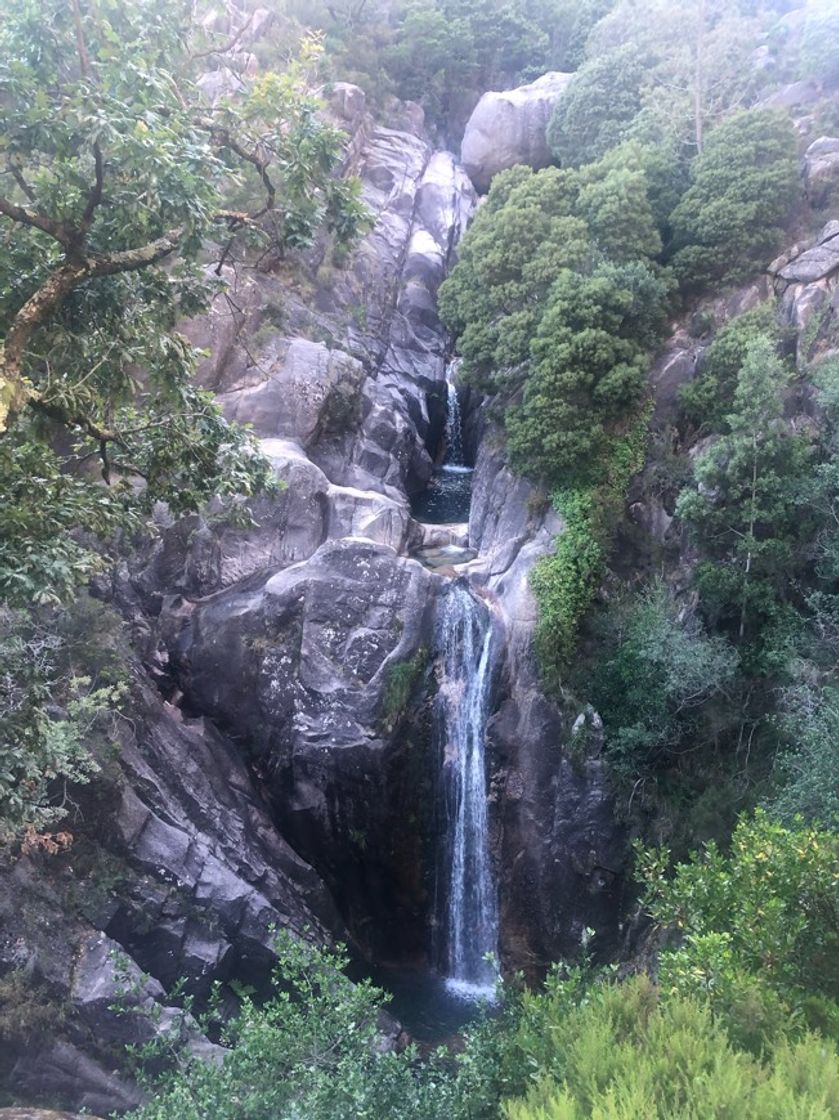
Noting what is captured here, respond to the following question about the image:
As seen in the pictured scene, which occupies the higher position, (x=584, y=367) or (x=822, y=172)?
(x=822, y=172)

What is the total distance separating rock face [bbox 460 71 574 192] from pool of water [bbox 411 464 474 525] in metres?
11.5

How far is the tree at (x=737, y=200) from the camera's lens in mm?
17812

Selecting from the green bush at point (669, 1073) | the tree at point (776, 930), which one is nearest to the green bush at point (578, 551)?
the tree at point (776, 930)

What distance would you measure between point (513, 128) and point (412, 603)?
20933 millimetres

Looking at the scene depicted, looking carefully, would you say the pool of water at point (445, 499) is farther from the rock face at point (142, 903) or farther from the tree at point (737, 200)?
the rock face at point (142, 903)

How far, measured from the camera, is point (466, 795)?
1672 cm

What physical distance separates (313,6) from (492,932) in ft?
114

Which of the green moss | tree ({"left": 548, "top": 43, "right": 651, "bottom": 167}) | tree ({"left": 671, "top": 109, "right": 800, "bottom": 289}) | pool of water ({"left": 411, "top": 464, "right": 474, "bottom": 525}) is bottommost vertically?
→ the green moss

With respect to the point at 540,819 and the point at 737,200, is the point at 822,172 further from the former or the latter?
the point at 540,819

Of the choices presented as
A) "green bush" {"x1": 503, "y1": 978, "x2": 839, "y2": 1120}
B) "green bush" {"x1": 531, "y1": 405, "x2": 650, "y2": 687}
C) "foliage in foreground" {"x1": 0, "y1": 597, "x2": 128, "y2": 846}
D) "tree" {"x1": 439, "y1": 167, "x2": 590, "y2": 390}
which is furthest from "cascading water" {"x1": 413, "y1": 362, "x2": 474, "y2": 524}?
"green bush" {"x1": 503, "y1": 978, "x2": 839, "y2": 1120}

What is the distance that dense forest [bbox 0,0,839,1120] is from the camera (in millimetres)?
6402

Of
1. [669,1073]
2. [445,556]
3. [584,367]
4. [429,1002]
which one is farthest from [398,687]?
[669,1073]

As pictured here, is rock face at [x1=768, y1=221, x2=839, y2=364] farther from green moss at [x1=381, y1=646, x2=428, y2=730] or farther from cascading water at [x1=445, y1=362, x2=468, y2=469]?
cascading water at [x1=445, y1=362, x2=468, y2=469]

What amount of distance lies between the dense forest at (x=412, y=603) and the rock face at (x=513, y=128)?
2.76 m
